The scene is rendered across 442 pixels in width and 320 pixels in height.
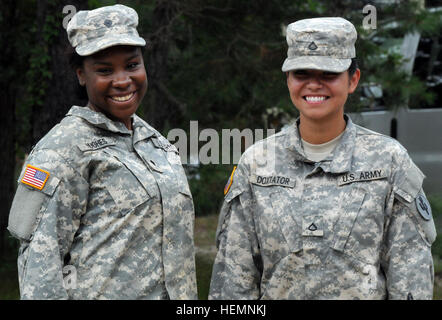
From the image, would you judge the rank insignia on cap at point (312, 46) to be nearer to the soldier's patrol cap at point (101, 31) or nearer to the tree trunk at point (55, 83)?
the soldier's patrol cap at point (101, 31)

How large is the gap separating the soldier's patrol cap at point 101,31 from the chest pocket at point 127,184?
41 cm

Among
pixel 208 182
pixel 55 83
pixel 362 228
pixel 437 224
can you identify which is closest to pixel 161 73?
pixel 55 83

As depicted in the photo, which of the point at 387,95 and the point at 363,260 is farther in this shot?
the point at 387,95

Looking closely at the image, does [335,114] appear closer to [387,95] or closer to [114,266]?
[114,266]

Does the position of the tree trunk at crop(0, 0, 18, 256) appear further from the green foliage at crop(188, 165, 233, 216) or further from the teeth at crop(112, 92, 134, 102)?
the teeth at crop(112, 92, 134, 102)

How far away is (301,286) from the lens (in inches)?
112

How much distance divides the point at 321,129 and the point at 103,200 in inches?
35.3

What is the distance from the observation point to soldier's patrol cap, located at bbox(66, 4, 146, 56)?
9.43ft

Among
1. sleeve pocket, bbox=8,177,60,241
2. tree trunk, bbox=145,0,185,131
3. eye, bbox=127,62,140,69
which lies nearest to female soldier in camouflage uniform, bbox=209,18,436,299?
eye, bbox=127,62,140,69

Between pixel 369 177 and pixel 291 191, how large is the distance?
0.31 m

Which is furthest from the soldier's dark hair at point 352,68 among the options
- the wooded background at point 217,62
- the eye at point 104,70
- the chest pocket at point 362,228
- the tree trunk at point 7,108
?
the tree trunk at point 7,108

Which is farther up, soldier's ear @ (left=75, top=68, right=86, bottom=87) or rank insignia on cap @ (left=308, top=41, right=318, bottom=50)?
rank insignia on cap @ (left=308, top=41, right=318, bottom=50)

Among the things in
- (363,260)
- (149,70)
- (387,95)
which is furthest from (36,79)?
(363,260)

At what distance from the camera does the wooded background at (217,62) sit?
5.76 meters
